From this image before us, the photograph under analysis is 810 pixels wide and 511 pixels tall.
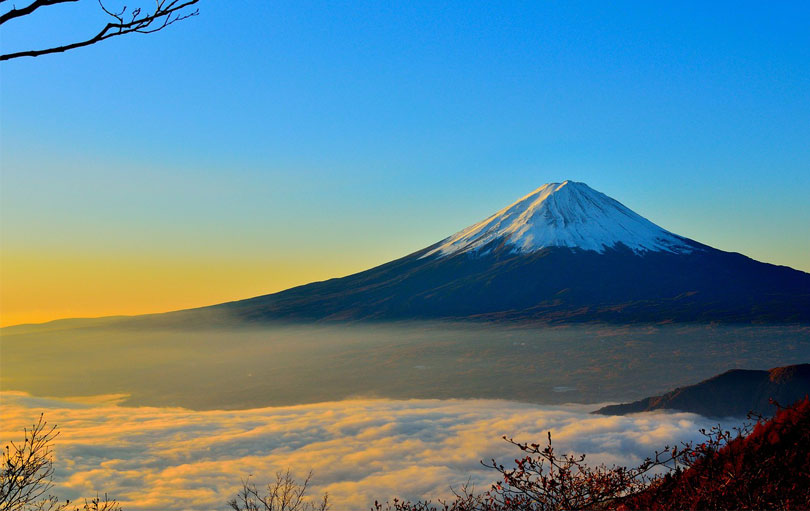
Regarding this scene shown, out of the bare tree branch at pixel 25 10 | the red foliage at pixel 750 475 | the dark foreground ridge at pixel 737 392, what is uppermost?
the bare tree branch at pixel 25 10

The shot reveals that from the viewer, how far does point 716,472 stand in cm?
1251

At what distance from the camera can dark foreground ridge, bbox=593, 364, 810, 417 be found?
424ft

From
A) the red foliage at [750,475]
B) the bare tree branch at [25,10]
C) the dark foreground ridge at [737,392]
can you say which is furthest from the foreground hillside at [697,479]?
the dark foreground ridge at [737,392]

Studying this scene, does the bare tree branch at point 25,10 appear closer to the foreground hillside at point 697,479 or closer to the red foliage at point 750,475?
the foreground hillside at point 697,479

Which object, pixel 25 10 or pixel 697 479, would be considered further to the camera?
pixel 697 479

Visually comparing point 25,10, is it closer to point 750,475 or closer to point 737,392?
point 750,475

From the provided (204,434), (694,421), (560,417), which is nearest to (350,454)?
(204,434)

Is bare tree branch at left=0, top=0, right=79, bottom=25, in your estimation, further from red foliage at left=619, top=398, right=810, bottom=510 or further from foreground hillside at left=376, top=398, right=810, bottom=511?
red foliage at left=619, top=398, right=810, bottom=510

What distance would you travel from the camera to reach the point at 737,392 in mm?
152375

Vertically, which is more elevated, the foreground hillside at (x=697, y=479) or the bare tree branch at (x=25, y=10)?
the bare tree branch at (x=25, y=10)

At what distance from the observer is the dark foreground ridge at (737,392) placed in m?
129

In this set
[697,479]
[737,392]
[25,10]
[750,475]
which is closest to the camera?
[25,10]

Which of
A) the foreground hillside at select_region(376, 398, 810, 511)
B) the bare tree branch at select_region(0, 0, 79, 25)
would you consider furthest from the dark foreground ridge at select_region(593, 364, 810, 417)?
the bare tree branch at select_region(0, 0, 79, 25)

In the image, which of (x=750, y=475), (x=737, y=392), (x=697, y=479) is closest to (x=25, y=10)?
(x=750, y=475)
